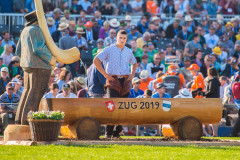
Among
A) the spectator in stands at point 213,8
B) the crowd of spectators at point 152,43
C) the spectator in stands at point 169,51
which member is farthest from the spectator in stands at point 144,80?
the spectator in stands at point 213,8

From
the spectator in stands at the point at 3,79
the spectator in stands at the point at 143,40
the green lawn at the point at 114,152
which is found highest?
the spectator in stands at the point at 143,40

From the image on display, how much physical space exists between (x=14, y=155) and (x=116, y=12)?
17269 mm

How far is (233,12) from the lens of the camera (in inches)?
1091

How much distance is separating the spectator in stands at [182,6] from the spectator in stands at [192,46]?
3585 mm

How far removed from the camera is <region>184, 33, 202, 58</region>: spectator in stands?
71.9 feet

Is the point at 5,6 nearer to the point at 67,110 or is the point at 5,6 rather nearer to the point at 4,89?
the point at 4,89

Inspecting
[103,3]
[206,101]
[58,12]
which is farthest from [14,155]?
[103,3]

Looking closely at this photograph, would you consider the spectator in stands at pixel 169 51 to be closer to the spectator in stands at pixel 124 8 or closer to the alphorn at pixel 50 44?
the spectator in stands at pixel 124 8

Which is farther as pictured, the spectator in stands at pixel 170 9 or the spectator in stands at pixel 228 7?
the spectator in stands at pixel 228 7

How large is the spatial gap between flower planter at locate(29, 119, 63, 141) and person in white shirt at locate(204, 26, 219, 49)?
14823 millimetres

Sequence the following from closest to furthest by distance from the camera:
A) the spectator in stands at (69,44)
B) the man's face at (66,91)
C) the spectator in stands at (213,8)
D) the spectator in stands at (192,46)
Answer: the man's face at (66,91)
the spectator in stands at (69,44)
the spectator in stands at (192,46)
the spectator in stands at (213,8)

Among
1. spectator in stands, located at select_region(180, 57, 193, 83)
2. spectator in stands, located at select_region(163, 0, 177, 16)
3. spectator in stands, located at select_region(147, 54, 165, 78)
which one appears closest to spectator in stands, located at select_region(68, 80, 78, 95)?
spectator in stands, located at select_region(147, 54, 165, 78)

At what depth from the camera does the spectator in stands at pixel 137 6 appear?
2621cm

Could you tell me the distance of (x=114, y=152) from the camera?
29.3 ft
